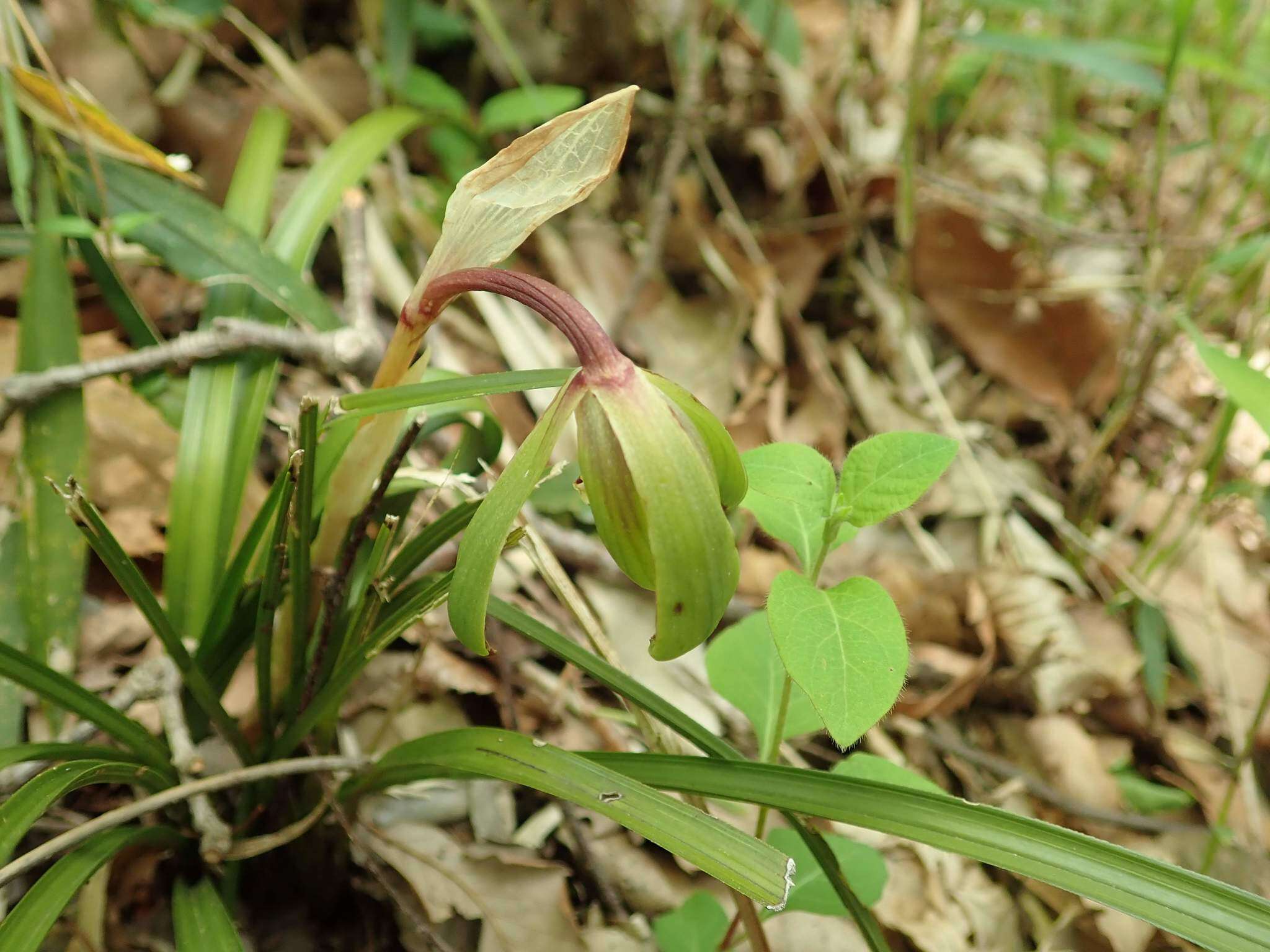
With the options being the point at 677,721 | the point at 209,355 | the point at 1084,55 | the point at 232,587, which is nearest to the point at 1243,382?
the point at 677,721

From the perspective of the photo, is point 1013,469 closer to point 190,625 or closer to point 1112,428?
point 1112,428

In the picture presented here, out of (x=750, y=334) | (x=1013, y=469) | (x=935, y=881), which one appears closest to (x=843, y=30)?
(x=750, y=334)

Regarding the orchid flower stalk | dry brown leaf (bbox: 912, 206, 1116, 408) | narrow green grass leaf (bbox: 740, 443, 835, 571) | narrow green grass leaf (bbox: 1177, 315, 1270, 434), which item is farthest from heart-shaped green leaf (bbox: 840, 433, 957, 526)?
dry brown leaf (bbox: 912, 206, 1116, 408)

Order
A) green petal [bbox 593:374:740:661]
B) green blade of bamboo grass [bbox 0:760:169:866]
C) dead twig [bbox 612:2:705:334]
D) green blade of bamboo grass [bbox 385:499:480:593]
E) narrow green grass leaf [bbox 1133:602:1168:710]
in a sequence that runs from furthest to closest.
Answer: dead twig [bbox 612:2:705:334], narrow green grass leaf [bbox 1133:602:1168:710], green blade of bamboo grass [bbox 385:499:480:593], green blade of bamboo grass [bbox 0:760:169:866], green petal [bbox 593:374:740:661]

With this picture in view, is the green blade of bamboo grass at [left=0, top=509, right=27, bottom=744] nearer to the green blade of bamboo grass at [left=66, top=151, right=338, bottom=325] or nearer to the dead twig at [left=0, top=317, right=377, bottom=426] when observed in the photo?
the dead twig at [left=0, top=317, right=377, bottom=426]

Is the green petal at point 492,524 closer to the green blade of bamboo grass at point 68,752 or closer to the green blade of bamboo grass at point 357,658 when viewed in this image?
the green blade of bamboo grass at point 357,658

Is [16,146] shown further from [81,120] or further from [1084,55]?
[1084,55]
